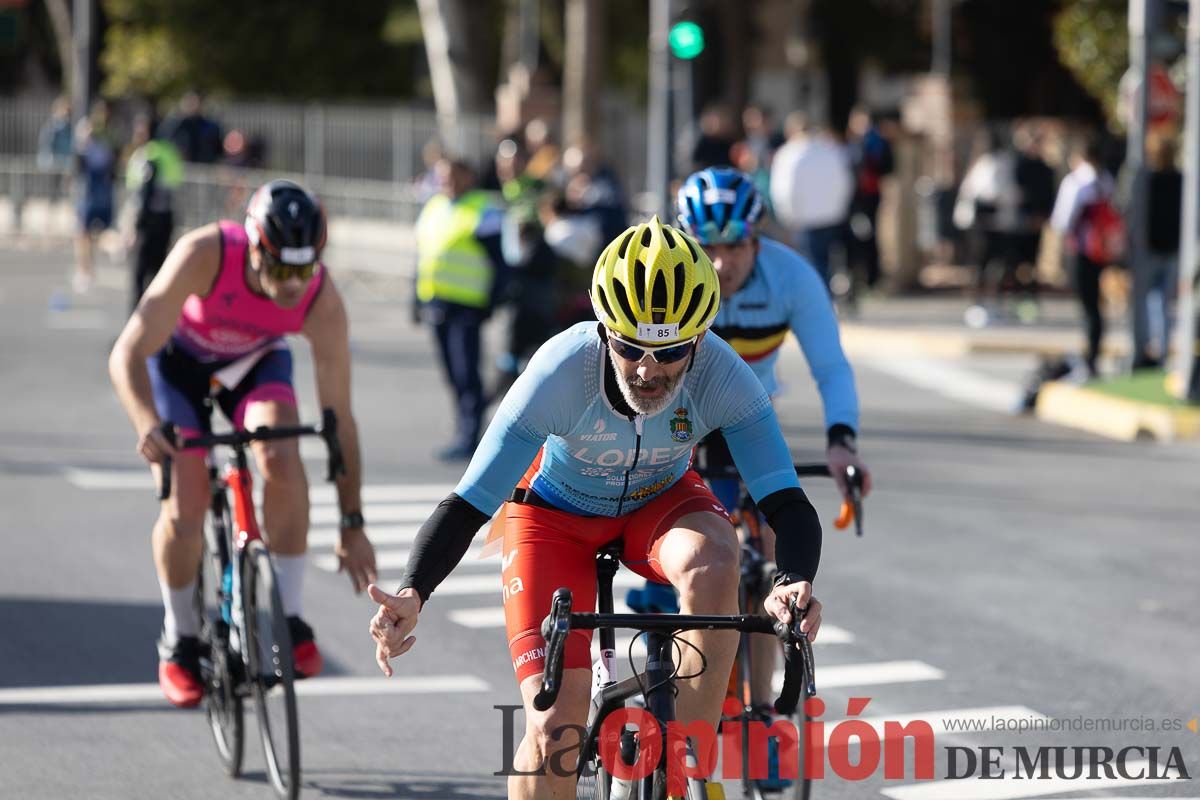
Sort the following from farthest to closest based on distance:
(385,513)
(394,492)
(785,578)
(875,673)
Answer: (394,492), (385,513), (875,673), (785,578)

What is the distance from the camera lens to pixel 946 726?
286 inches

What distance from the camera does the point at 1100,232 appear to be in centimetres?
1689

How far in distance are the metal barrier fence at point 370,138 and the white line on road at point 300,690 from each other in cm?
2056

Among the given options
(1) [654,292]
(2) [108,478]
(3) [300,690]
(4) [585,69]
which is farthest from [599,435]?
(4) [585,69]

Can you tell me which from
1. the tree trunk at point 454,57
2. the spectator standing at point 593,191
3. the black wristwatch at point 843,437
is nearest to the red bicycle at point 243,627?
the black wristwatch at point 843,437

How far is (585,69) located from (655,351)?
2605 cm

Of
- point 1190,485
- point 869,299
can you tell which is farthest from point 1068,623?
point 869,299

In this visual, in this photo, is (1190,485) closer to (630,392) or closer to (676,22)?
(676,22)

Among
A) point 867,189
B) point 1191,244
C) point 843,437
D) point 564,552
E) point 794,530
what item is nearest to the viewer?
point 794,530

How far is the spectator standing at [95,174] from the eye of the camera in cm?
2714

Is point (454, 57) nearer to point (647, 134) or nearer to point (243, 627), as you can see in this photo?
point (647, 134)

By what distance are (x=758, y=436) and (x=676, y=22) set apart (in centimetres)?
1279

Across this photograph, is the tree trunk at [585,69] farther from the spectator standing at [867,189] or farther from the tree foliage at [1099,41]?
the tree foliage at [1099,41]

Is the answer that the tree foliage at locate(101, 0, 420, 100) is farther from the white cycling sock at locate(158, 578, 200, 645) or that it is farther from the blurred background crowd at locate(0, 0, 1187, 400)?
the white cycling sock at locate(158, 578, 200, 645)
